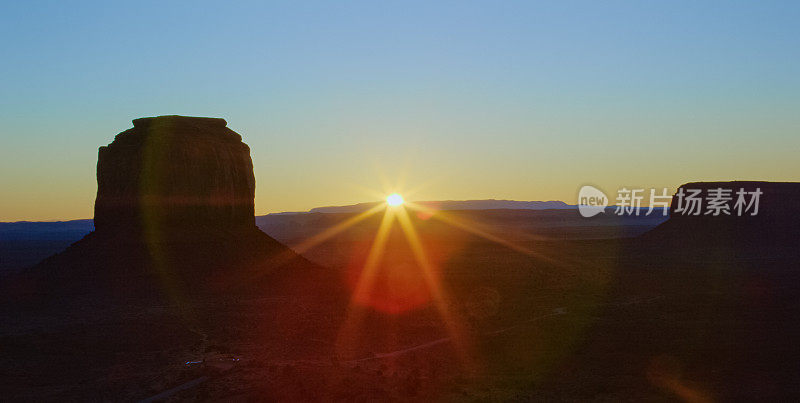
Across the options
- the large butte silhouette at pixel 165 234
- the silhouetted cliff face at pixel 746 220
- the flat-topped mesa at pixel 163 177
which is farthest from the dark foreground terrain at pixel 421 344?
the silhouetted cliff face at pixel 746 220

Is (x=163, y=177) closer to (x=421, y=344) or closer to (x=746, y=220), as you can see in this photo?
(x=421, y=344)

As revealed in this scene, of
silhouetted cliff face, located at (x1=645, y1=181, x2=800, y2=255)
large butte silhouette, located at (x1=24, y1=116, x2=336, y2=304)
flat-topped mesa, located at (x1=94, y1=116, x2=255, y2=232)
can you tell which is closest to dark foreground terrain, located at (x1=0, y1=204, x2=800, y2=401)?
large butte silhouette, located at (x1=24, y1=116, x2=336, y2=304)

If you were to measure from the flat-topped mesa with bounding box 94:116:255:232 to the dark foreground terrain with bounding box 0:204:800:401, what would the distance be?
4386mm

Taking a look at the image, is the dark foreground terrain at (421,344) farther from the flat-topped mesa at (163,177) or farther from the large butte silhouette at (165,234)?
the flat-topped mesa at (163,177)

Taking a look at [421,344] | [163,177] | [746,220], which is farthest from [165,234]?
[746,220]

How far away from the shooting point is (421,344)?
17.6 metres

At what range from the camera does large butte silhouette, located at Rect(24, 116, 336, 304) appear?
2348 centimetres

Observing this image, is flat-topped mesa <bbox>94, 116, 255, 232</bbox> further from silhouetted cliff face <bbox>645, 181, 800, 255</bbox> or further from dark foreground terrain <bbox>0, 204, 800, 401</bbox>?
silhouetted cliff face <bbox>645, 181, 800, 255</bbox>

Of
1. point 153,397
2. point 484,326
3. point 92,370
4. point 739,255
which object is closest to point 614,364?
point 484,326

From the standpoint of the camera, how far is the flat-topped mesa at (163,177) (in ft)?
81.9

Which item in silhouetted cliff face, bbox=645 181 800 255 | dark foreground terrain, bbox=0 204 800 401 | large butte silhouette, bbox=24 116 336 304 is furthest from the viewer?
silhouetted cliff face, bbox=645 181 800 255

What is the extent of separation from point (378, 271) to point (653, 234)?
118 ft

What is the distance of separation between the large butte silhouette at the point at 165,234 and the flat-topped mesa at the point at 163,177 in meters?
0.04

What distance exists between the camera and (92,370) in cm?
1435
